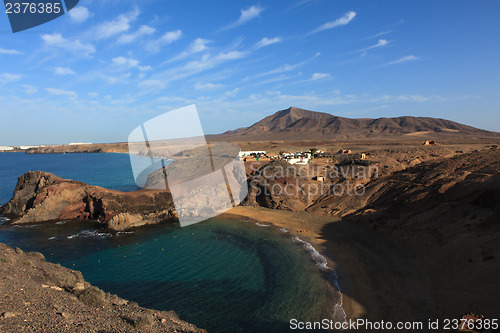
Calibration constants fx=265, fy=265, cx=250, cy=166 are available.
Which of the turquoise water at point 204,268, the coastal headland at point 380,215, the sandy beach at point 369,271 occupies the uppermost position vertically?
the coastal headland at point 380,215

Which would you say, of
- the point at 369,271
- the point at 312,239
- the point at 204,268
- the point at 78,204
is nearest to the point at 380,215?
the point at 312,239

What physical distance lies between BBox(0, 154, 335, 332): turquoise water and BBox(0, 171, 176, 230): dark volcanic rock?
2196mm

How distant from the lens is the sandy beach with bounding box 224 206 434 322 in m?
13.4

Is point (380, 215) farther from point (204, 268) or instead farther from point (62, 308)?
point (62, 308)

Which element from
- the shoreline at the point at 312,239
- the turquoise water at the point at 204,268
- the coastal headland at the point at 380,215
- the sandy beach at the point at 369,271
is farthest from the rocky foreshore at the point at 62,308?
the coastal headland at the point at 380,215

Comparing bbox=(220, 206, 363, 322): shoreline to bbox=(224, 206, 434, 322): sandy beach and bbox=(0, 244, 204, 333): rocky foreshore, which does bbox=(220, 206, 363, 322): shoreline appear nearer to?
bbox=(224, 206, 434, 322): sandy beach

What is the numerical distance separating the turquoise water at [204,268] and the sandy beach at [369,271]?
1.47 meters

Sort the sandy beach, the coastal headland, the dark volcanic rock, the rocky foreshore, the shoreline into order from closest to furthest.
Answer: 1. the rocky foreshore
2. the sandy beach
3. the shoreline
4. the coastal headland
5. the dark volcanic rock

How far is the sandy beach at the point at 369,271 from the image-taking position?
13352 millimetres

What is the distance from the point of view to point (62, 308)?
10.5 meters

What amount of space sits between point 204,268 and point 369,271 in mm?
11179

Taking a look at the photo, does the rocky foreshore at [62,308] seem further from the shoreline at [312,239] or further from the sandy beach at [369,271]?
the sandy beach at [369,271]

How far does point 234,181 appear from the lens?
130 ft

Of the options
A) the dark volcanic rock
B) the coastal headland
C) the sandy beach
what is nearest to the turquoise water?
the sandy beach
